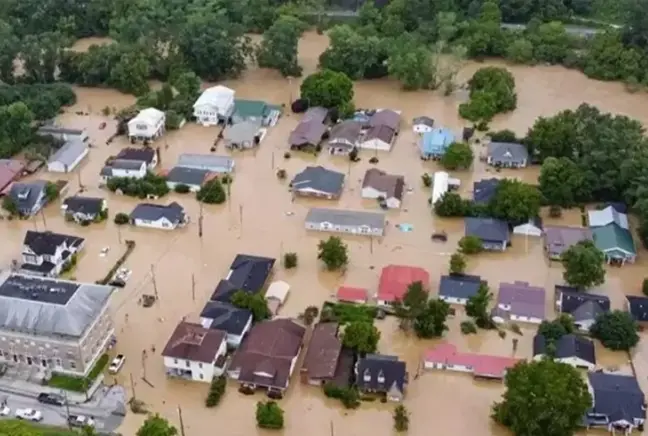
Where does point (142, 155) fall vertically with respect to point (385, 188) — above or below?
above

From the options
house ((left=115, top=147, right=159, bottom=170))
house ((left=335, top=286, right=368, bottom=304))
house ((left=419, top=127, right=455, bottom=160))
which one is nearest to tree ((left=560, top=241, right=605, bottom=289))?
house ((left=335, top=286, right=368, bottom=304))

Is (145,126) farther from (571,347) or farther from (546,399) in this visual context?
(546,399)

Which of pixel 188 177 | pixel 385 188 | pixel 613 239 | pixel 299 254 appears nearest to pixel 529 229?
pixel 613 239

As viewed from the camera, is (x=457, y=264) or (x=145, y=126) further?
(x=145, y=126)

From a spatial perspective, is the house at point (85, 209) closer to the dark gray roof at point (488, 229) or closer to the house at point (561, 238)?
the dark gray roof at point (488, 229)

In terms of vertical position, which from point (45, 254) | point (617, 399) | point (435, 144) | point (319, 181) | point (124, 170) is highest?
point (435, 144)
